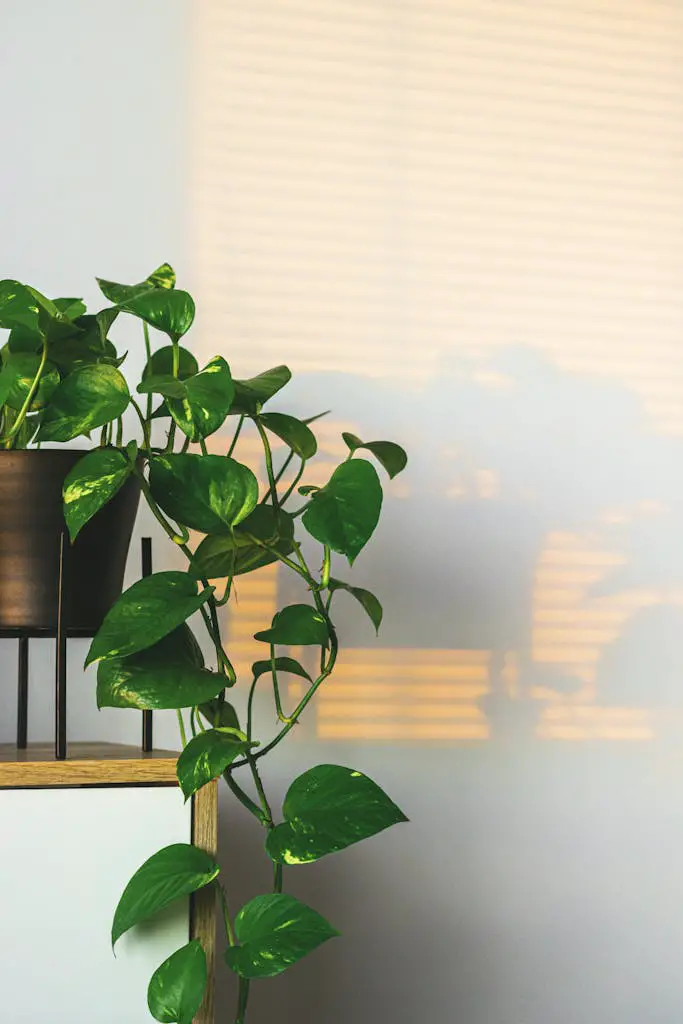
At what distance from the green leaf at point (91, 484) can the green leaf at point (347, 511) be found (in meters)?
0.16

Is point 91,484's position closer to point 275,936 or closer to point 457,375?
point 275,936

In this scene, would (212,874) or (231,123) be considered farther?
(231,123)

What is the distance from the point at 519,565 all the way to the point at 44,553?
0.82 m

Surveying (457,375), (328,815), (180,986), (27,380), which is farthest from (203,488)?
(457,375)

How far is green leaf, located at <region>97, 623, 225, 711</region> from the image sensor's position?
843 millimetres

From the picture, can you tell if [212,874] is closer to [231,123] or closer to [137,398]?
[137,398]

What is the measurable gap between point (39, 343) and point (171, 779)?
41 cm

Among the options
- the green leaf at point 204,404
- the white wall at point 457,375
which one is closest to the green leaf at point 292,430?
the green leaf at point 204,404

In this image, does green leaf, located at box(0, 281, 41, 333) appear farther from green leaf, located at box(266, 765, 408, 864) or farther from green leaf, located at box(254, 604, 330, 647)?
green leaf, located at box(266, 765, 408, 864)

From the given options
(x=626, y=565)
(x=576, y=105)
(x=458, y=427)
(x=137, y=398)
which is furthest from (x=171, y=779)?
(x=576, y=105)

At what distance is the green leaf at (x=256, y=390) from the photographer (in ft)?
3.16

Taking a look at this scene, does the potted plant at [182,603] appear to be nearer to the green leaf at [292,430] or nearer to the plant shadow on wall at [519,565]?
the green leaf at [292,430]

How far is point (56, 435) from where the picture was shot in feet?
2.86

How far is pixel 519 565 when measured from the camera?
61.4 inches
